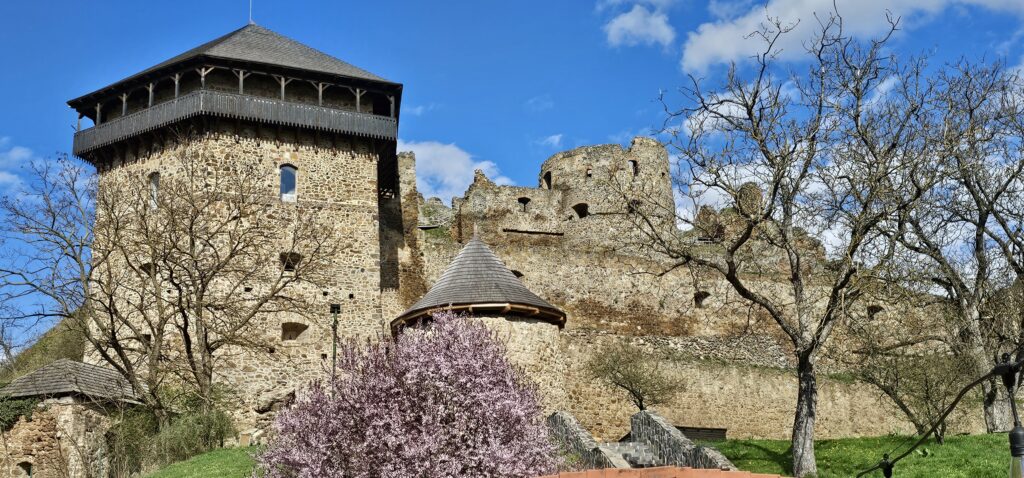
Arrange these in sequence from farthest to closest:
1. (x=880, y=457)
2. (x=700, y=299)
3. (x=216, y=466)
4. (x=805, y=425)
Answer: (x=700, y=299)
(x=216, y=466)
(x=880, y=457)
(x=805, y=425)

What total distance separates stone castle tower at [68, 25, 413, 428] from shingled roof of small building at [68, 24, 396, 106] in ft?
0.19

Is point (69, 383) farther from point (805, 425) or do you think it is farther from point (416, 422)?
point (805, 425)

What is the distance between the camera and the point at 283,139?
2595cm

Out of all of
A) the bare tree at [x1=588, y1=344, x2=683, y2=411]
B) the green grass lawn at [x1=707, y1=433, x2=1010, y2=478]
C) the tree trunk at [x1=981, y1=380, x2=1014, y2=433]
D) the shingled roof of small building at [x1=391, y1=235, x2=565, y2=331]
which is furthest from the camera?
the bare tree at [x1=588, y1=344, x2=683, y2=411]

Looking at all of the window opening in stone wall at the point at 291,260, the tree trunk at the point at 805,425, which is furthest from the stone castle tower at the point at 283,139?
the tree trunk at the point at 805,425

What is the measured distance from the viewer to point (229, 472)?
14664mm

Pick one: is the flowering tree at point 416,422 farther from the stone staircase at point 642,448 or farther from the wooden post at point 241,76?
the wooden post at point 241,76

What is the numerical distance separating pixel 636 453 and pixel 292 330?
42.1ft

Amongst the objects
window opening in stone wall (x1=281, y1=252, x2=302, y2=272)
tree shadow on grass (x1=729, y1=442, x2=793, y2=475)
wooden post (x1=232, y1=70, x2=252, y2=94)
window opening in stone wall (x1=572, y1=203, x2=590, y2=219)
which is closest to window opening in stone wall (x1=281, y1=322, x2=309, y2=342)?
window opening in stone wall (x1=281, y1=252, x2=302, y2=272)

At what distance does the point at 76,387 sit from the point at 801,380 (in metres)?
13.4

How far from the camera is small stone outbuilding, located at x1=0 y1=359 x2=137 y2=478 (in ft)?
60.4

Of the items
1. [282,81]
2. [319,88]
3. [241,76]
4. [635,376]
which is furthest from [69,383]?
[635,376]

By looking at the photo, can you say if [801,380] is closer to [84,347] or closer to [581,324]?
[581,324]

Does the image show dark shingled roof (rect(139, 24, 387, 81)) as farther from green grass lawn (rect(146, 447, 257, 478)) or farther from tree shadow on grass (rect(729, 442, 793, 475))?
tree shadow on grass (rect(729, 442, 793, 475))
